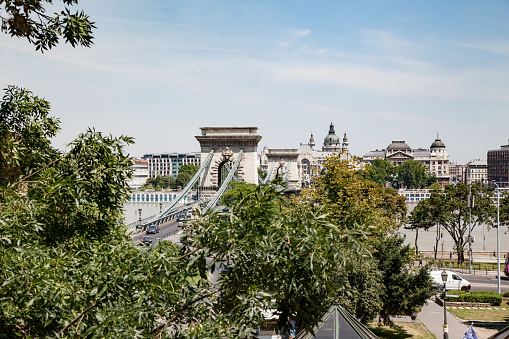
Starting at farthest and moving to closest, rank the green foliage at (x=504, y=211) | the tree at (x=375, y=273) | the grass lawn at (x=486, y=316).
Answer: the green foliage at (x=504, y=211) < the grass lawn at (x=486, y=316) < the tree at (x=375, y=273)

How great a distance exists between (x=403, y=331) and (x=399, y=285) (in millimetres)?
3194

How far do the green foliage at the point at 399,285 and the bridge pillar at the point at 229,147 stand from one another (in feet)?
120

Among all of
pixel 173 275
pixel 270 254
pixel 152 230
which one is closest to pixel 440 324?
pixel 270 254

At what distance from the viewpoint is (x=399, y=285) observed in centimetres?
2305

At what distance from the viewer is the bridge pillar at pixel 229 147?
60.0 meters

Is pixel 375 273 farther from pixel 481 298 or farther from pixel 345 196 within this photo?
pixel 481 298

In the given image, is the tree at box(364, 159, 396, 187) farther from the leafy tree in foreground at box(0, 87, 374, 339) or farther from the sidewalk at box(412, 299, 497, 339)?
the leafy tree in foreground at box(0, 87, 374, 339)

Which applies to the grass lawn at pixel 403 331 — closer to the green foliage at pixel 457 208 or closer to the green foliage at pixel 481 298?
the green foliage at pixel 481 298

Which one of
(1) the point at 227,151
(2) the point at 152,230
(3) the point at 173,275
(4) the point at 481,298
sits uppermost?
(1) the point at 227,151

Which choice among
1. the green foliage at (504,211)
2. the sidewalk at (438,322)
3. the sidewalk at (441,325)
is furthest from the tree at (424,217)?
the sidewalk at (441,325)

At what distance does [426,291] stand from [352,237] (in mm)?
16497

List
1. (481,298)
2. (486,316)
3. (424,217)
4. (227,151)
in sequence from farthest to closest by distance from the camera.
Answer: (227,151), (424,217), (481,298), (486,316)

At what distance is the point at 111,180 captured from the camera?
29.4 feet

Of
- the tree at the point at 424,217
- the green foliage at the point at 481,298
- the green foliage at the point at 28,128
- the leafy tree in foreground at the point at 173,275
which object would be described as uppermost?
the green foliage at the point at 28,128
